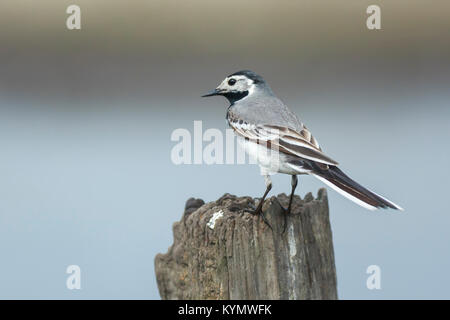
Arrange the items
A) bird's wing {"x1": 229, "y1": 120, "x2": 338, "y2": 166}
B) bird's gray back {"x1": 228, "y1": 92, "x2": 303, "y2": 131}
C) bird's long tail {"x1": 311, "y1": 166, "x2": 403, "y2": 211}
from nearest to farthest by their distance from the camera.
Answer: bird's long tail {"x1": 311, "y1": 166, "x2": 403, "y2": 211}
bird's wing {"x1": 229, "y1": 120, "x2": 338, "y2": 166}
bird's gray back {"x1": 228, "y1": 92, "x2": 303, "y2": 131}

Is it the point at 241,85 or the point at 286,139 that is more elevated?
the point at 241,85

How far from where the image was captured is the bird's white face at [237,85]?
15.6 ft

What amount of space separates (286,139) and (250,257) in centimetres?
109

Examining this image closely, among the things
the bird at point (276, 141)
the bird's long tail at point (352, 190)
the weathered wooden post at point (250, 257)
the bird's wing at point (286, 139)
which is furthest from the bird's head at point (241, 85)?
the weathered wooden post at point (250, 257)

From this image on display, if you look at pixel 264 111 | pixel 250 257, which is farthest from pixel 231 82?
pixel 250 257

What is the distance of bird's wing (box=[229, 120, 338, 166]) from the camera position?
3.90 meters

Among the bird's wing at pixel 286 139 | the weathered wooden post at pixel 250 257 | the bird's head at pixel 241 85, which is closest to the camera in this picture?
the weathered wooden post at pixel 250 257

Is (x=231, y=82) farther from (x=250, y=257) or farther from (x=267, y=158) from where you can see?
(x=250, y=257)

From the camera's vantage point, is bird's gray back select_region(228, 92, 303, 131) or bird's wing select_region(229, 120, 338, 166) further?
bird's gray back select_region(228, 92, 303, 131)

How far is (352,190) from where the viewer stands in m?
3.61

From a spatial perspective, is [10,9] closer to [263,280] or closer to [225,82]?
[225,82]

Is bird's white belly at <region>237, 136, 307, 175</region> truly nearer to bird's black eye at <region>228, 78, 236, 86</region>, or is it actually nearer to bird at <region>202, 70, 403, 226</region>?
bird at <region>202, 70, 403, 226</region>

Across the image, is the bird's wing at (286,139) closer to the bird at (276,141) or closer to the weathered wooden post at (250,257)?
the bird at (276,141)

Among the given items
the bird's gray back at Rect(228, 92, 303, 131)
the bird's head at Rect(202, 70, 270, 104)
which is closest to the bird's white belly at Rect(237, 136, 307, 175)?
the bird's gray back at Rect(228, 92, 303, 131)
